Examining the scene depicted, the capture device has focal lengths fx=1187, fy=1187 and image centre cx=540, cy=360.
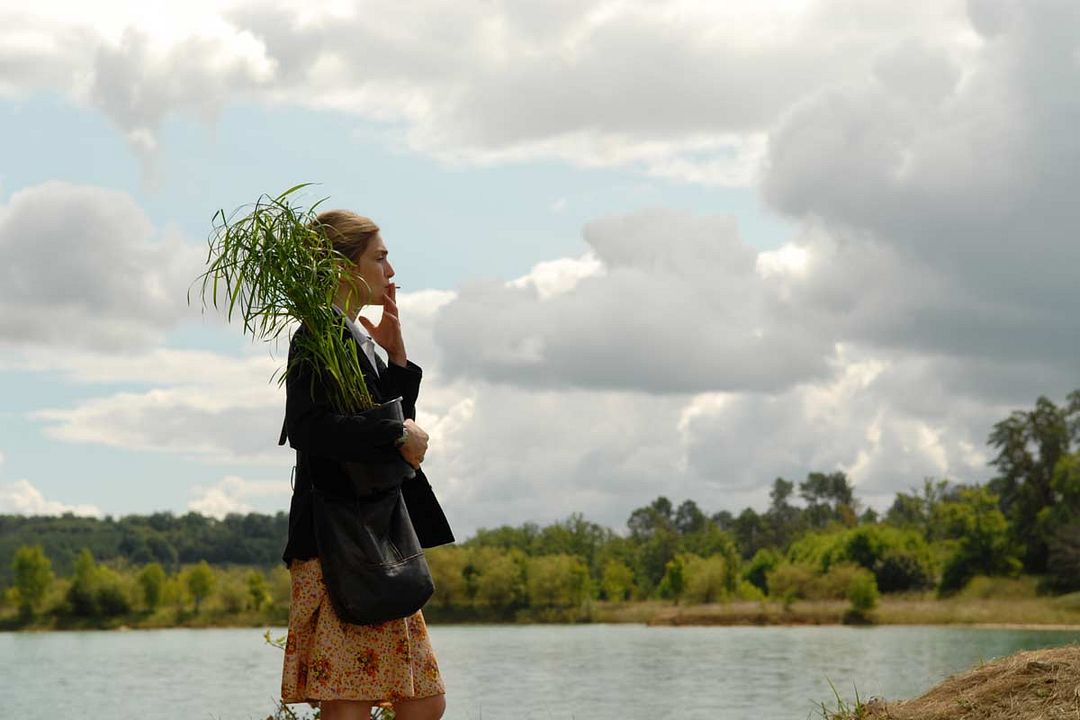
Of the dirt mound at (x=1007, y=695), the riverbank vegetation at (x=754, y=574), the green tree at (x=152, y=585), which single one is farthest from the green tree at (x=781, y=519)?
the dirt mound at (x=1007, y=695)

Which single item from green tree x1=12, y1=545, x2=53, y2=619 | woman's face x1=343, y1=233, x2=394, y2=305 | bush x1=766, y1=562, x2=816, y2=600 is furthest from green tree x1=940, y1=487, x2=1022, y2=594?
woman's face x1=343, y1=233, x2=394, y2=305

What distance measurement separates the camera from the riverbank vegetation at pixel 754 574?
68.4 meters

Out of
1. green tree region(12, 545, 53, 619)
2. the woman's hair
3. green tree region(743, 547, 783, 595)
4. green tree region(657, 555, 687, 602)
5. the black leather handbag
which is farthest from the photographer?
green tree region(743, 547, 783, 595)

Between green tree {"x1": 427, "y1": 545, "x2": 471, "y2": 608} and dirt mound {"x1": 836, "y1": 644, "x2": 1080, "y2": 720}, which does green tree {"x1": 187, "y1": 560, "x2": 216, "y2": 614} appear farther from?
dirt mound {"x1": 836, "y1": 644, "x2": 1080, "y2": 720}

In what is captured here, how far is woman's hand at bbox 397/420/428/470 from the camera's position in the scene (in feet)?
12.0

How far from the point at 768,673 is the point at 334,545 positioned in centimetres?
2579

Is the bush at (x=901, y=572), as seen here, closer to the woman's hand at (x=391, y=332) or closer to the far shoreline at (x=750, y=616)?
the far shoreline at (x=750, y=616)

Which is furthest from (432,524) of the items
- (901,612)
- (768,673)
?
(901,612)

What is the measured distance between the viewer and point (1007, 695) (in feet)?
21.0

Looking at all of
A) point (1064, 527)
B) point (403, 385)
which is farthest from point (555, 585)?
point (403, 385)

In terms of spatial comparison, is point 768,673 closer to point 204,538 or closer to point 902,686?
point 902,686

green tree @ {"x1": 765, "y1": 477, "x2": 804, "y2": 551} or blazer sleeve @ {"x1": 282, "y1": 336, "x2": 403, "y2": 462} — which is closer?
blazer sleeve @ {"x1": 282, "y1": 336, "x2": 403, "y2": 462}

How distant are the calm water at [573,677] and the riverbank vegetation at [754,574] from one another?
17.1 meters

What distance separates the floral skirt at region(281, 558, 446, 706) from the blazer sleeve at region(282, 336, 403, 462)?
1.19 feet
